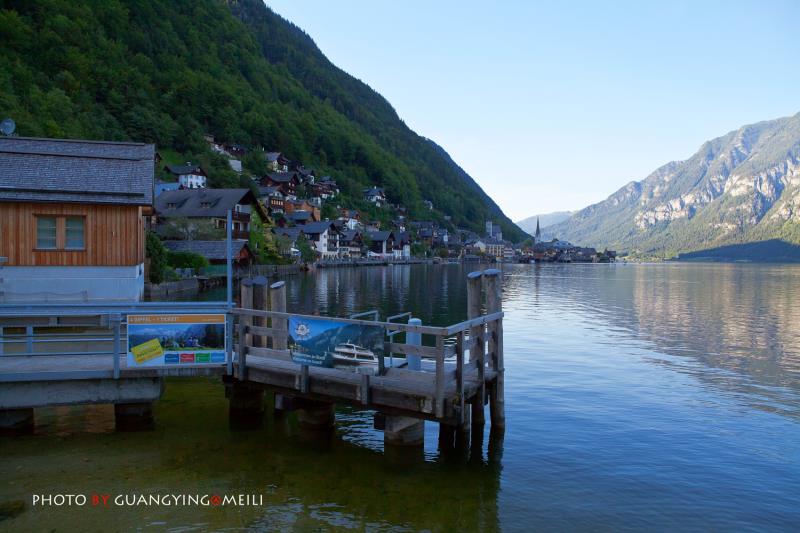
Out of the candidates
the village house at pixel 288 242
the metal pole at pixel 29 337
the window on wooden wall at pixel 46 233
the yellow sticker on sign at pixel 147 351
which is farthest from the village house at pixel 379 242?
the yellow sticker on sign at pixel 147 351

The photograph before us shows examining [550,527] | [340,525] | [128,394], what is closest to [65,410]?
[128,394]

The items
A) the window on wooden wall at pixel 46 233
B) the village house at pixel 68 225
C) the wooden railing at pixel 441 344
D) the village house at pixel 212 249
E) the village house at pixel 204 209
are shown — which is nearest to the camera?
the wooden railing at pixel 441 344

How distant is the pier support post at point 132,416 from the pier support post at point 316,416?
415 cm

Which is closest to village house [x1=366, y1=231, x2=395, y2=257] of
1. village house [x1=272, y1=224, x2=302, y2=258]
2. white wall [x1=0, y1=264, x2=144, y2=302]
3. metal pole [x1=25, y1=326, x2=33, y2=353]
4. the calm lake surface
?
village house [x1=272, y1=224, x2=302, y2=258]

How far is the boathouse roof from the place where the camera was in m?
27.7

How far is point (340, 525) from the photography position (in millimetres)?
11266

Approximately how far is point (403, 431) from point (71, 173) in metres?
24.1

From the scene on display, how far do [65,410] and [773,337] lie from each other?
134 feet

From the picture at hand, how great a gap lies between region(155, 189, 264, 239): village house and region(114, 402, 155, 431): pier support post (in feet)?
225

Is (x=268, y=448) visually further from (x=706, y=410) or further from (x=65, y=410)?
(x=706, y=410)

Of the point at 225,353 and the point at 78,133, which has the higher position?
the point at 78,133

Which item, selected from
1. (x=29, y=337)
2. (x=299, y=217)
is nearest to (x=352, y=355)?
(x=29, y=337)

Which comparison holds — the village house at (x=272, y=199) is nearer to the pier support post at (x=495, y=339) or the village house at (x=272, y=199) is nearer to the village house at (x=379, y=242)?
the village house at (x=379, y=242)

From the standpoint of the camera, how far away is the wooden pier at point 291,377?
1348cm
